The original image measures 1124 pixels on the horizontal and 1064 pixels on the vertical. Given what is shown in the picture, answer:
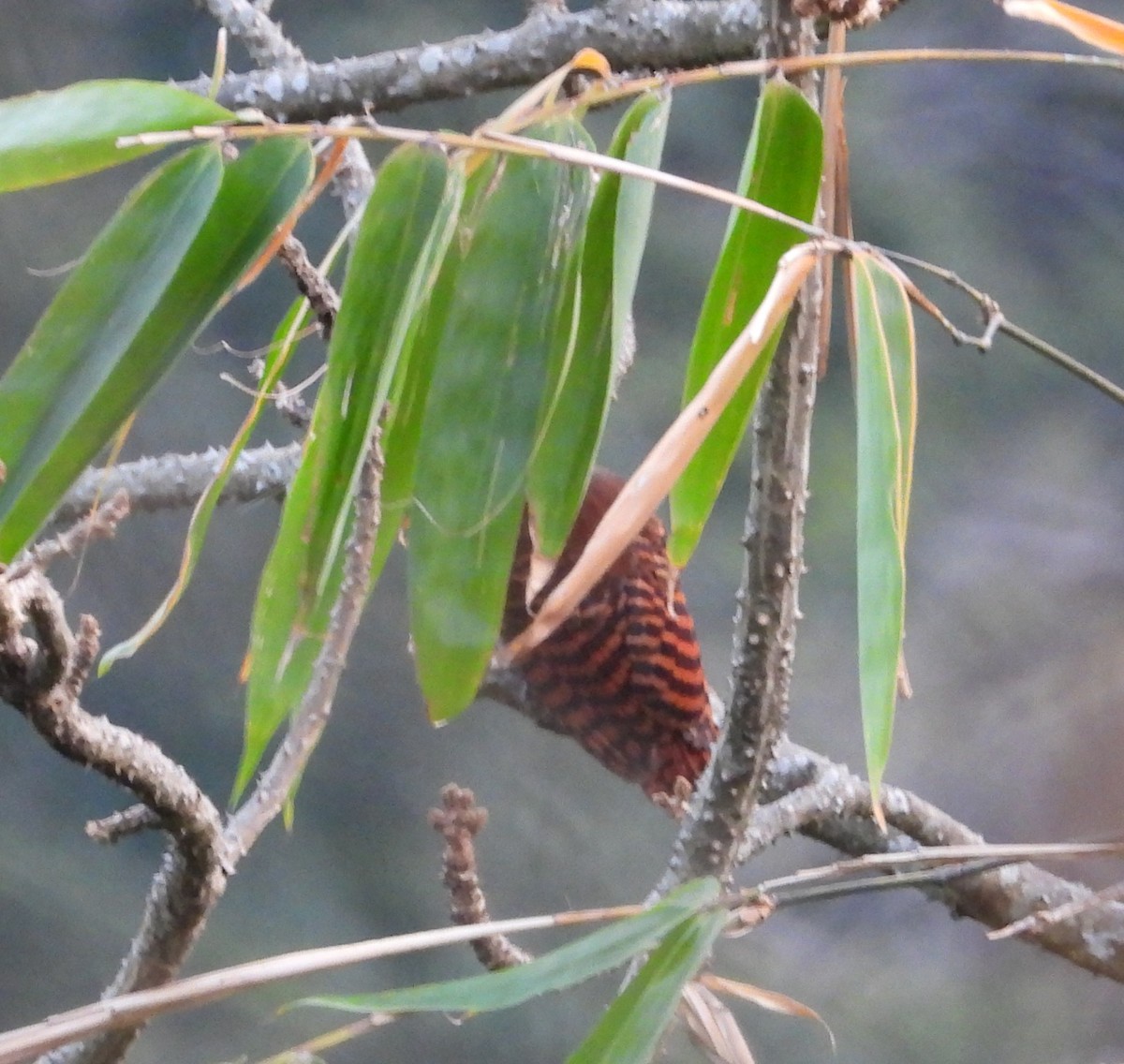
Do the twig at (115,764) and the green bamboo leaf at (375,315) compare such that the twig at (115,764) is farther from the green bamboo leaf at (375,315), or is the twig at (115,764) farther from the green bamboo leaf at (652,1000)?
the green bamboo leaf at (652,1000)

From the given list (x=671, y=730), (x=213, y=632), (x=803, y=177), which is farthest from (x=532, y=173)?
(x=213, y=632)

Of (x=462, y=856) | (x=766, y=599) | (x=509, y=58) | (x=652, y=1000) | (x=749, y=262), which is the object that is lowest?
(x=462, y=856)

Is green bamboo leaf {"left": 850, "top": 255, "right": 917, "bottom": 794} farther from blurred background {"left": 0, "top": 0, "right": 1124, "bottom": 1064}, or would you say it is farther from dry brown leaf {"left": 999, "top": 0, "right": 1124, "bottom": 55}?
blurred background {"left": 0, "top": 0, "right": 1124, "bottom": 1064}

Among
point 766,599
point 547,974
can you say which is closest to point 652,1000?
point 547,974

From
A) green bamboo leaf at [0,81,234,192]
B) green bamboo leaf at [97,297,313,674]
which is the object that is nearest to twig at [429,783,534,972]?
green bamboo leaf at [97,297,313,674]

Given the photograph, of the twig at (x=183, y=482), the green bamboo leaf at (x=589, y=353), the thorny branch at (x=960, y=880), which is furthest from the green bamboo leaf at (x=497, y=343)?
the twig at (x=183, y=482)

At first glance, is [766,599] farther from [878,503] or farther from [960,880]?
[960,880]

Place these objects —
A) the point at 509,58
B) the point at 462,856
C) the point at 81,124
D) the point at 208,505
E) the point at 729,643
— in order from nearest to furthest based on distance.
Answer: the point at 81,124, the point at 208,505, the point at 462,856, the point at 509,58, the point at 729,643
